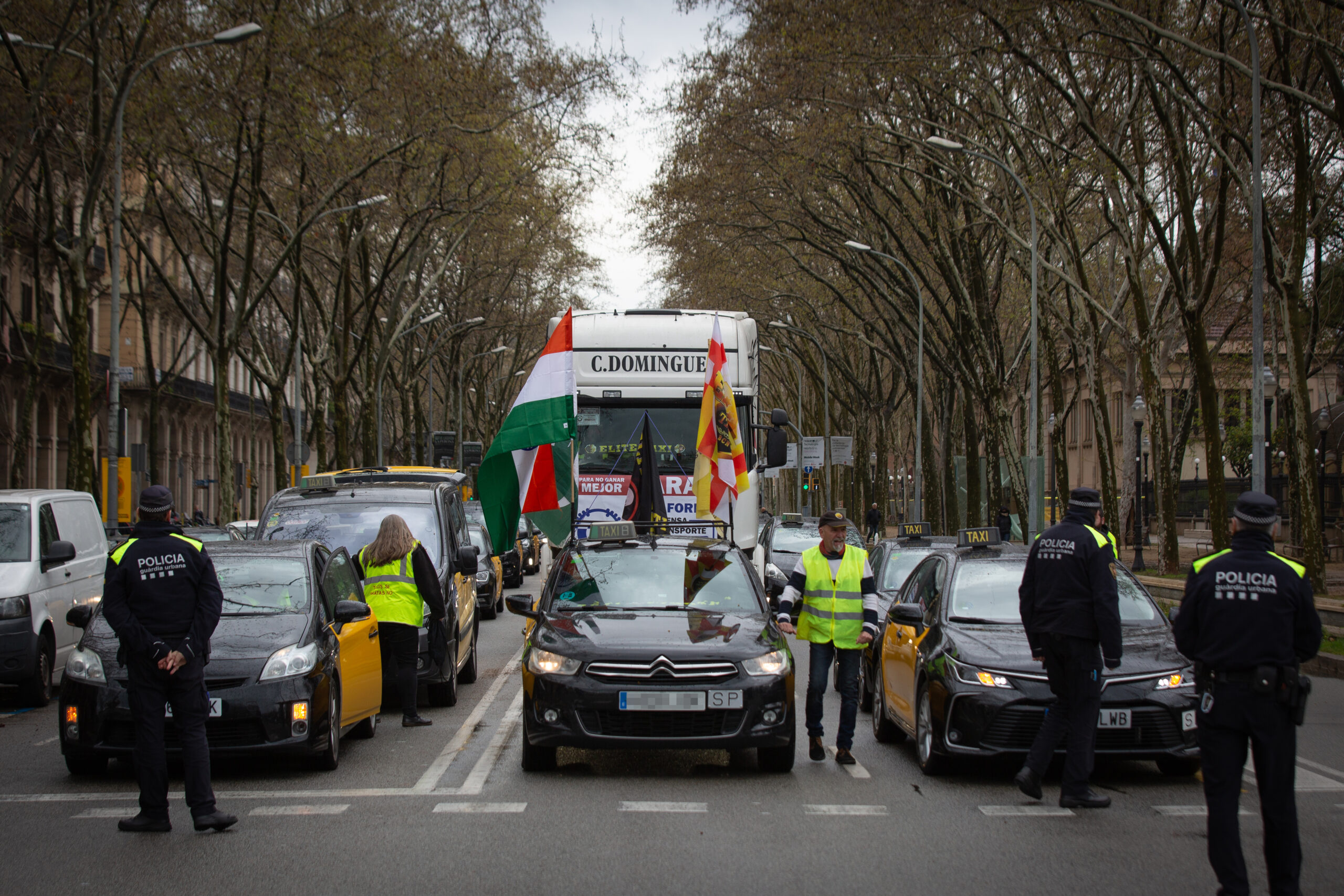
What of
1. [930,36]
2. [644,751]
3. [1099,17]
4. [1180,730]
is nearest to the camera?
[1180,730]

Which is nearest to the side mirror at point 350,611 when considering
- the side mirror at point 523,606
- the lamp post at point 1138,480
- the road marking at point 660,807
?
the side mirror at point 523,606

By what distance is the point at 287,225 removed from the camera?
31.5m

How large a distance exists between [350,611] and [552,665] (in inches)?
58.3

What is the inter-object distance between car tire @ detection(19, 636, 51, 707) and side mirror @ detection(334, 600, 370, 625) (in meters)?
4.40

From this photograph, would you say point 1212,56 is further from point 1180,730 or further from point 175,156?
point 175,156

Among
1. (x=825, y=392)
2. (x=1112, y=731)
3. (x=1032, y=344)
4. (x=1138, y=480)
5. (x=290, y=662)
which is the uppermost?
(x=825, y=392)

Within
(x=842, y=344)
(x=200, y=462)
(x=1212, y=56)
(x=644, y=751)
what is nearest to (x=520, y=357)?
(x=200, y=462)

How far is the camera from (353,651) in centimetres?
1013

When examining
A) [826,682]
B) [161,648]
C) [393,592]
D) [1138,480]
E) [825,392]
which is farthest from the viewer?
[825,392]

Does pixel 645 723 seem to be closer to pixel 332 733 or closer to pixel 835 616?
pixel 835 616

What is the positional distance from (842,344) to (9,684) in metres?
39.6

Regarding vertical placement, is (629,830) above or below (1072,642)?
below

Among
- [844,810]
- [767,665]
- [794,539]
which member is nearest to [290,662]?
[767,665]

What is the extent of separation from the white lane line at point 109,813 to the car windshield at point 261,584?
1.66 meters
